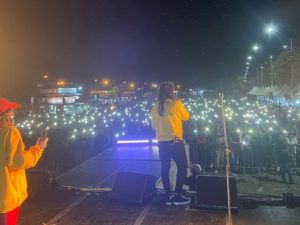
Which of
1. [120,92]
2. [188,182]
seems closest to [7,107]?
[188,182]

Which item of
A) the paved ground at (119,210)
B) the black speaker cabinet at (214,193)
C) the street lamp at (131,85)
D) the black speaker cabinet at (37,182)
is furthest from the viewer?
the street lamp at (131,85)

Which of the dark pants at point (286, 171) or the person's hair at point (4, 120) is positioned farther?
the dark pants at point (286, 171)

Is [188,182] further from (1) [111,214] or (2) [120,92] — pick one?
(2) [120,92]

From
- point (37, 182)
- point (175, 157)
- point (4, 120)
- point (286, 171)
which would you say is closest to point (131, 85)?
point (286, 171)

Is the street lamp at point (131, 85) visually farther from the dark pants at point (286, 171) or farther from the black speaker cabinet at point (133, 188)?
the black speaker cabinet at point (133, 188)

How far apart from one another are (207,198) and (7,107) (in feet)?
12.6

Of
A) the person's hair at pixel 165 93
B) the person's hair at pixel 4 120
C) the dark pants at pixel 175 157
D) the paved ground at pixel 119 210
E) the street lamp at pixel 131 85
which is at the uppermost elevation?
the street lamp at pixel 131 85

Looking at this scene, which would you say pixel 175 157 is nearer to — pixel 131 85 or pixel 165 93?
pixel 165 93

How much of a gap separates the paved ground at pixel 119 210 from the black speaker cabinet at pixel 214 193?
0.13m

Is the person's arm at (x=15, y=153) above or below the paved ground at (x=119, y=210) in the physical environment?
above

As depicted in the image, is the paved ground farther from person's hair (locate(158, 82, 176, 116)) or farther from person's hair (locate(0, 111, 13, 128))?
person's hair (locate(0, 111, 13, 128))

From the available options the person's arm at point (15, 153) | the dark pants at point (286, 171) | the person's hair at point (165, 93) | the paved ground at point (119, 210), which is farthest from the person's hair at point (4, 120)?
the dark pants at point (286, 171)

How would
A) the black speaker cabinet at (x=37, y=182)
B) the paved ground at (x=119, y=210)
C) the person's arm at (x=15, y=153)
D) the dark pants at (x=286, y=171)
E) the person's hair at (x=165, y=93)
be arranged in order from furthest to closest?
the dark pants at (x=286, y=171) → the black speaker cabinet at (x=37, y=182) → the person's hair at (x=165, y=93) → the paved ground at (x=119, y=210) → the person's arm at (x=15, y=153)

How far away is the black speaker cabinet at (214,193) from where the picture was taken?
5789 mm
